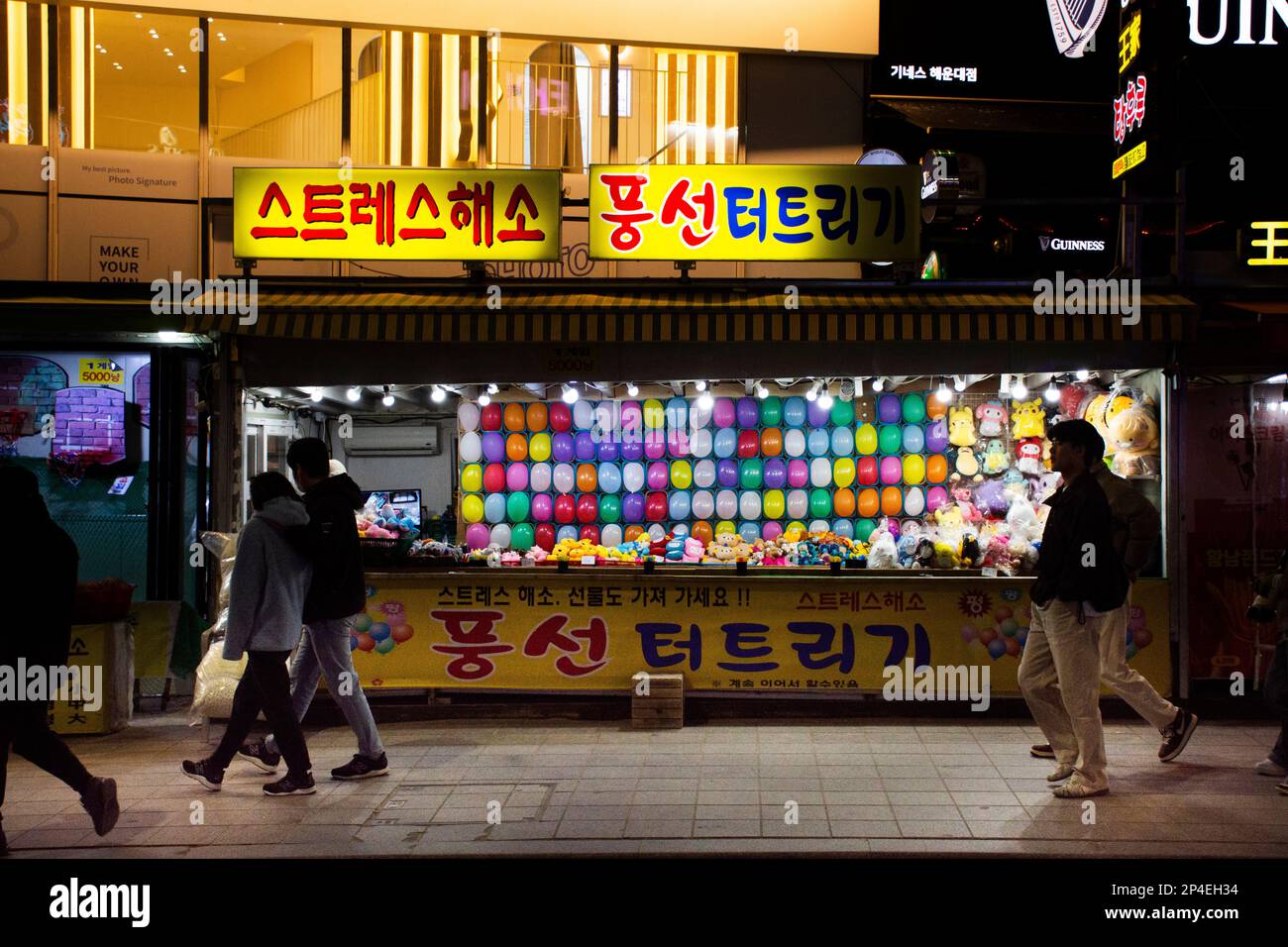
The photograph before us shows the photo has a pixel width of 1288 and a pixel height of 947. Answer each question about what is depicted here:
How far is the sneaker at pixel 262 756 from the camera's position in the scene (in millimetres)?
7395

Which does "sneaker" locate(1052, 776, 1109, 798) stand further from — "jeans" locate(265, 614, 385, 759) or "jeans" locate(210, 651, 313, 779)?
"jeans" locate(210, 651, 313, 779)

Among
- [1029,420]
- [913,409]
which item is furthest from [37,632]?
[1029,420]

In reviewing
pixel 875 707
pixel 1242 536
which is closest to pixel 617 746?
pixel 875 707

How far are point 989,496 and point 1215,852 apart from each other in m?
5.81

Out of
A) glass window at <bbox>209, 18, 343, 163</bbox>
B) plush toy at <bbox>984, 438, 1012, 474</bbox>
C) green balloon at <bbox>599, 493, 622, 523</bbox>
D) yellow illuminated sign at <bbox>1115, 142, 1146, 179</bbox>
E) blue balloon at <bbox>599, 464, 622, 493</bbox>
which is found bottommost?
green balloon at <bbox>599, 493, 622, 523</bbox>

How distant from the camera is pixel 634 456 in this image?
460 inches

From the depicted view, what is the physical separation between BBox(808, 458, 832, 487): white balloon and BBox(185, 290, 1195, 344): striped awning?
2.47m

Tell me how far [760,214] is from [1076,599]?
15.0 feet

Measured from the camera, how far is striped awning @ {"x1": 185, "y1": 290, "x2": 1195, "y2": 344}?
8.95m

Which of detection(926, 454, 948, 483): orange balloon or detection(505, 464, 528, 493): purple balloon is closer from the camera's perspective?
detection(926, 454, 948, 483): orange balloon

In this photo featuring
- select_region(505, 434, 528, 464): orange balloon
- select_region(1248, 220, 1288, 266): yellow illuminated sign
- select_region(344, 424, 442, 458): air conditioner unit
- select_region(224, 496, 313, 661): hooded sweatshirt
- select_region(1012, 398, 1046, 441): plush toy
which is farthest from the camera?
select_region(344, 424, 442, 458): air conditioner unit

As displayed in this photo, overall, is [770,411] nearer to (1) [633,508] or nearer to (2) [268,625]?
(1) [633,508]

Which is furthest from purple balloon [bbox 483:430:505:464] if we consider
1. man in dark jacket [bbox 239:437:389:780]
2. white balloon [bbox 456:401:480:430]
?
man in dark jacket [bbox 239:437:389:780]

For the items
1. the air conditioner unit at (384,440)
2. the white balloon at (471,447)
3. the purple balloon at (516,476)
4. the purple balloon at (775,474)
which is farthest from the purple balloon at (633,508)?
the air conditioner unit at (384,440)
